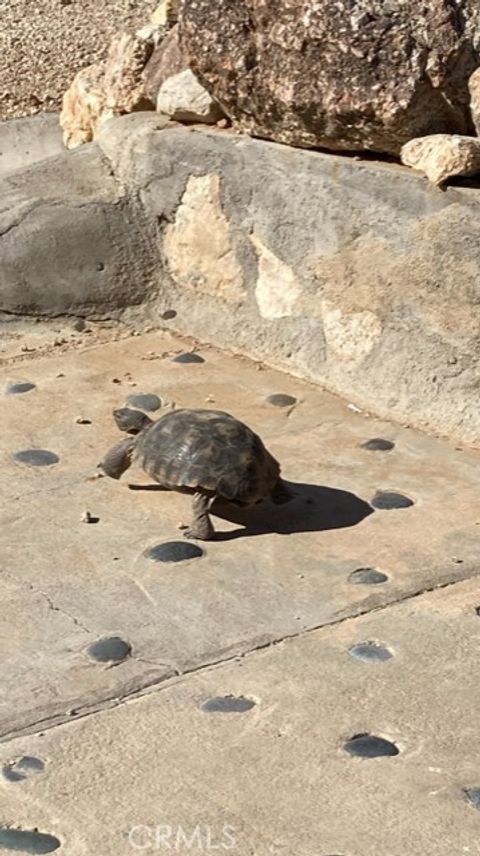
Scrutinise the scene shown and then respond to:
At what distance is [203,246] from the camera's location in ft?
22.7

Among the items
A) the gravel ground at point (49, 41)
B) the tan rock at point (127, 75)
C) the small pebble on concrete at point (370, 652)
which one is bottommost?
the small pebble on concrete at point (370, 652)

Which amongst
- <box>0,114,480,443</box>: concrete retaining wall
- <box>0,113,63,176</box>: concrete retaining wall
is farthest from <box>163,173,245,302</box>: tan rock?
<box>0,113,63,176</box>: concrete retaining wall

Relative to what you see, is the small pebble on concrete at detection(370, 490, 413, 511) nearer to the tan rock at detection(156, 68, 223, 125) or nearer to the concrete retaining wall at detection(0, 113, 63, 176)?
the tan rock at detection(156, 68, 223, 125)

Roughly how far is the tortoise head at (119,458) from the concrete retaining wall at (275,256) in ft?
3.54

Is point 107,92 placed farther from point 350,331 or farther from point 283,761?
point 283,761

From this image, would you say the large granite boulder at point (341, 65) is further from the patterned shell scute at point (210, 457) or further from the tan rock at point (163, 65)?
the patterned shell scute at point (210, 457)

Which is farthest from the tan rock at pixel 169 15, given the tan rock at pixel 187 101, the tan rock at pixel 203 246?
the tan rock at pixel 203 246

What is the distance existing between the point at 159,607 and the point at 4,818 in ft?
3.65

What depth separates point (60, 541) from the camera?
518cm

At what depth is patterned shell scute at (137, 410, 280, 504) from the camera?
515 centimetres

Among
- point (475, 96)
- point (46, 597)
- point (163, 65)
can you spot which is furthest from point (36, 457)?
point (163, 65)

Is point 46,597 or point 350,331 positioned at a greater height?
point 350,331

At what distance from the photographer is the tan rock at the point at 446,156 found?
5746 millimetres

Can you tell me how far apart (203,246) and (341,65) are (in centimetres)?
109
